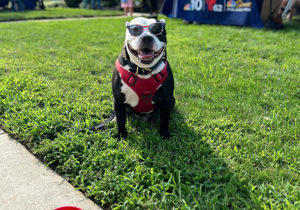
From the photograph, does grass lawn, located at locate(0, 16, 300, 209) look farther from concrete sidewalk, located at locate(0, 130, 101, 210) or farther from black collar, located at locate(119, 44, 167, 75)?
black collar, located at locate(119, 44, 167, 75)

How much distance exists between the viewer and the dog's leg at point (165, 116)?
2098 mm

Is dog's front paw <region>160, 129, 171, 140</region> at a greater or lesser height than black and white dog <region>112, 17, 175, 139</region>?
lesser

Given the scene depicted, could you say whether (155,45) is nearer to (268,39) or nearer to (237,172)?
(237,172)

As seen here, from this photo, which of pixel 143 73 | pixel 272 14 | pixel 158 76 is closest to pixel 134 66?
pixel 143 73

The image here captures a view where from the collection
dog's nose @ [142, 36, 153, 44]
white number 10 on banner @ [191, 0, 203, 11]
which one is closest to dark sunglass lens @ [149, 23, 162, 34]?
dog's nose @ [142, 36, 153, 44]

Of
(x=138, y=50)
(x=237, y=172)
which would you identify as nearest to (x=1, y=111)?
(x=138, y=50)

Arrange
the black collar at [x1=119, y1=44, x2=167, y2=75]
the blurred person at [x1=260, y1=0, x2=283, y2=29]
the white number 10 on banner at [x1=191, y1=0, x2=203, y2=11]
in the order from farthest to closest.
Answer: the white number 10 on banner at [x1=191, y1=0, x2=203, y2=11] < the blurred person at [x1=260, y1=0, x2=283, y2=29] < the black collar at [x1=119, y1=44, x2=167, y2=75]

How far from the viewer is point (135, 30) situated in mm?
1802

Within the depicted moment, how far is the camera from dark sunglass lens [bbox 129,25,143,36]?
1.79 meters

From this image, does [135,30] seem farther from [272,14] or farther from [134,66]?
[272,14]

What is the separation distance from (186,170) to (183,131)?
1.91 ft

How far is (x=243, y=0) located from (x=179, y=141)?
6.35m

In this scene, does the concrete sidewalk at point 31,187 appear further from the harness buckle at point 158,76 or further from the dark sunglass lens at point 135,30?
the dark sunglass lens at point 135,30

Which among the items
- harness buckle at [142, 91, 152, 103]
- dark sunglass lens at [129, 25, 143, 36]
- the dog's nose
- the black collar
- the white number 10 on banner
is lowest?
harness buckle at [142, 91, 152, 103]
